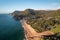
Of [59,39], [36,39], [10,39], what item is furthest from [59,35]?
[10,39]

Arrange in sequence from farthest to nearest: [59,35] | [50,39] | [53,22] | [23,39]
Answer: [53,22] < [23,39] < [59,35] < [50,39]

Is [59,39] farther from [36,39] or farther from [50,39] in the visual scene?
[36,39]

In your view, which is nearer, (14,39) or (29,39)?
(29,39)

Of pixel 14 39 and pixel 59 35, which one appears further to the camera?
pixel 14 39

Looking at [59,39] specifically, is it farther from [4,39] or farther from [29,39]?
[4,39]

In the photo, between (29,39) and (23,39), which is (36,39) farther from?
(23,39)

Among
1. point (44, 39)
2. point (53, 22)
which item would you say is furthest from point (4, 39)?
point (53, 22)

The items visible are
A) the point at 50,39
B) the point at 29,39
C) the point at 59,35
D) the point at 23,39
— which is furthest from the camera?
the point at 23,39

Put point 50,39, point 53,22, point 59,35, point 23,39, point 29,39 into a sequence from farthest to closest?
point 53,22 → point 23,39 → point 29,39 → point 59,35 → point 50,39
